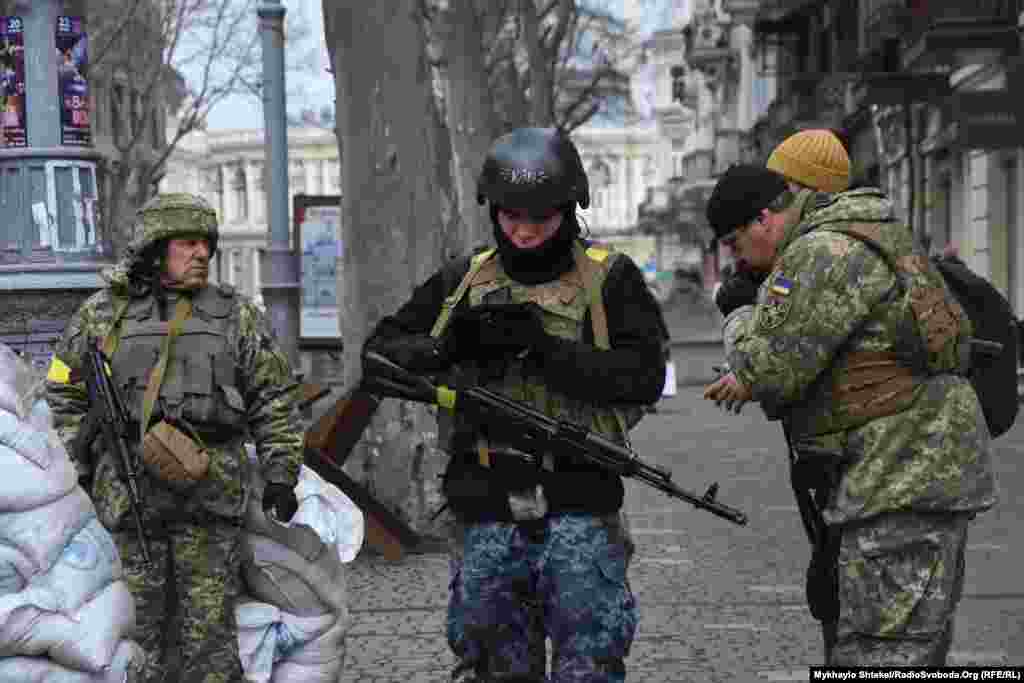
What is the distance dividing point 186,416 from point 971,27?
61.1 feet

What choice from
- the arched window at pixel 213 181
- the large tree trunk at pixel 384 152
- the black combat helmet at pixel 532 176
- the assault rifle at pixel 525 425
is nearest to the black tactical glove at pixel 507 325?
the assault rifle at pixel 525 425

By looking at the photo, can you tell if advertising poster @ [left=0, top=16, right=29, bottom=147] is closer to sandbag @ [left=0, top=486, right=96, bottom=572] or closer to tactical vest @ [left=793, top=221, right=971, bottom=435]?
sandbag @ [left=0, top=486, right=96, bottom=572]

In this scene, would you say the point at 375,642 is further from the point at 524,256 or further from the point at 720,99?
the point at 720,99

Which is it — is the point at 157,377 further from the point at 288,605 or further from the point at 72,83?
the point at 72,83

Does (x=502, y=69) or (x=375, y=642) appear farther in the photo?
(x=502, y=69)

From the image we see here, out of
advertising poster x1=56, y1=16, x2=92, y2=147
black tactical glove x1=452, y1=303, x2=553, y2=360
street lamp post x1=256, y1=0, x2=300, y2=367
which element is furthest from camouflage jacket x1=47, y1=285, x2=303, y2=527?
street lamp post x1=256, y1=0, x2=300, y2=367

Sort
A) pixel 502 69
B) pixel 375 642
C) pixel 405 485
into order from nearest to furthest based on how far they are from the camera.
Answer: pixel 375 642
pixel 405 485
pixel 502 69

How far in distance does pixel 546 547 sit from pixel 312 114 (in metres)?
40.3

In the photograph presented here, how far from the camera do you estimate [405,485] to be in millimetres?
9203

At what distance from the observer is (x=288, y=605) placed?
209 inches

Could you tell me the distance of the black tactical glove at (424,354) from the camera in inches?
171

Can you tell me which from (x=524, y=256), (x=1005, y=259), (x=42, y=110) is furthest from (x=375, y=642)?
(x=1005, y=259)

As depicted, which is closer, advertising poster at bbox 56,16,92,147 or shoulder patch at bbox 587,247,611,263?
shoulder patch at bbox 587,247,611,263

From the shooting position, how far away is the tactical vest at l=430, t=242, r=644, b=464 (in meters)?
4.36
